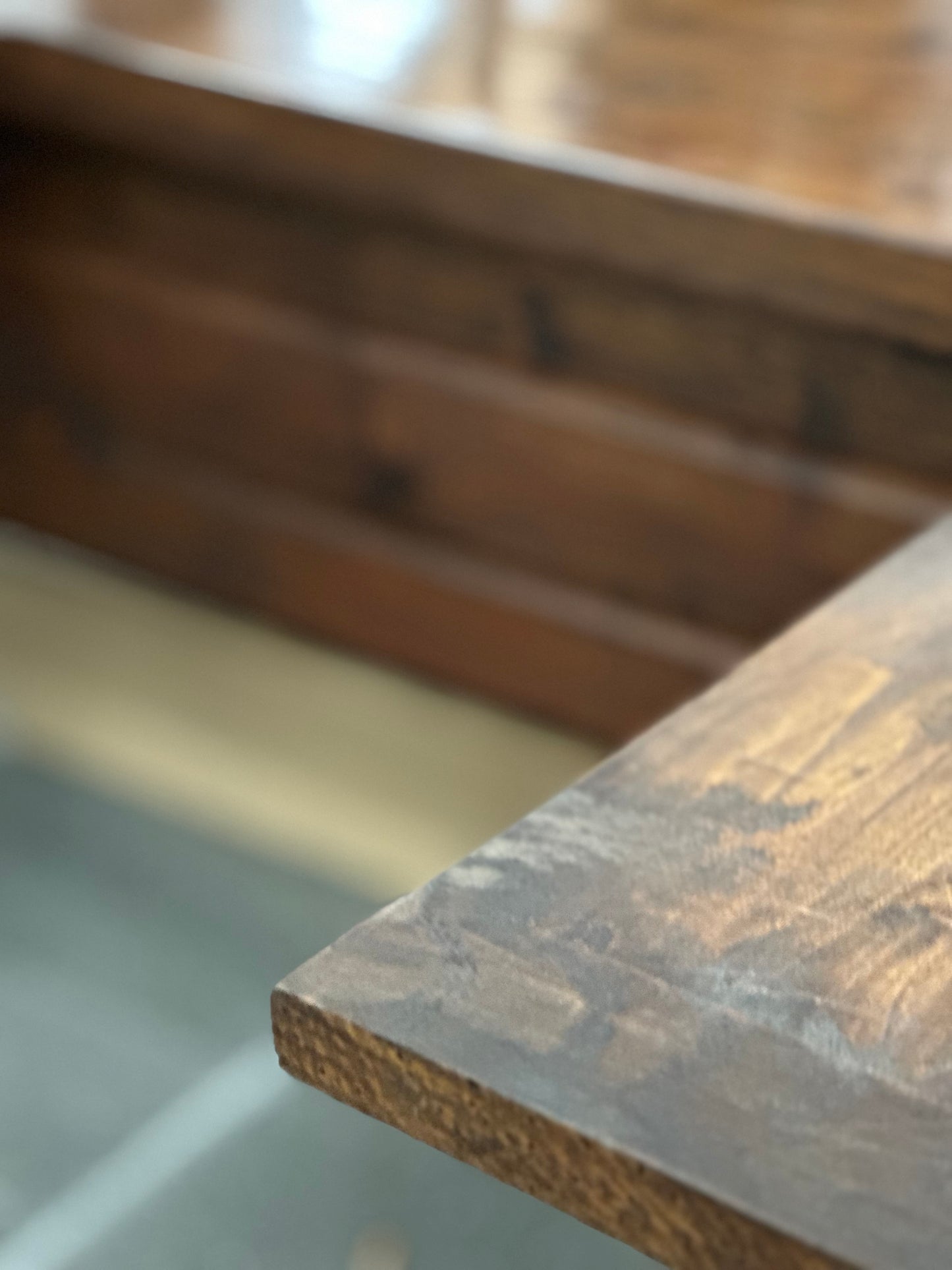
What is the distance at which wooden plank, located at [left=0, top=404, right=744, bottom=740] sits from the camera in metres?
1.50

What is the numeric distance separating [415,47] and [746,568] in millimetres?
663

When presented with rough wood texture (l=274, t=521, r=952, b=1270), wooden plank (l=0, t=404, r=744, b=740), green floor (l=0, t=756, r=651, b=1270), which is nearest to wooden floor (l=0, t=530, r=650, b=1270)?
green floor (l=0, t=756, r=651, b=1270)

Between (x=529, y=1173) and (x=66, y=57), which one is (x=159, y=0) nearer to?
(x=66, y=57)

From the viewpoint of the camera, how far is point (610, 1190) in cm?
44

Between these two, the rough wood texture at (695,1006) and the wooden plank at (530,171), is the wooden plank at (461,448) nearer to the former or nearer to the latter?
the wooden plank at (530,171)

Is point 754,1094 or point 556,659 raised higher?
point 754,1094

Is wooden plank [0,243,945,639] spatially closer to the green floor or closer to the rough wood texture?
the green floor

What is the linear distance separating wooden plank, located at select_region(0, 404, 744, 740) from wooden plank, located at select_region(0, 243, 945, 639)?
0.08 ft

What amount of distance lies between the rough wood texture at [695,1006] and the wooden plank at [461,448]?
0.75 metres

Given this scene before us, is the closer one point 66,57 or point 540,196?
point 540,196

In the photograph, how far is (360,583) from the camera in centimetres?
165

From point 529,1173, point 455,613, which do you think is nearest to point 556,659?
point 455,613

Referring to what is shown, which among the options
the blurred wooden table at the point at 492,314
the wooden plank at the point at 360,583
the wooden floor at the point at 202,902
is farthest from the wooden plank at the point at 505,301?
the wooden floor at the point at 202,902

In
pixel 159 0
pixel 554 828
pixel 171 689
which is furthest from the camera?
pixel 171 689
